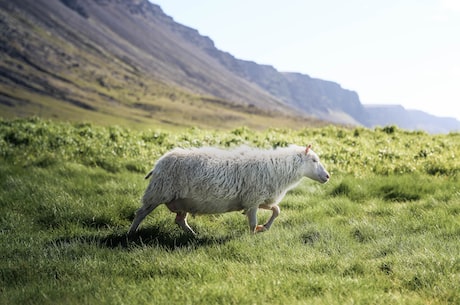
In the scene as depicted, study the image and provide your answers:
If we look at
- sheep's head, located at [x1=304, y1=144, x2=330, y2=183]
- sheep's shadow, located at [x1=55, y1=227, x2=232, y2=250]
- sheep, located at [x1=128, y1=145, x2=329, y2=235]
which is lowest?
sheep's shadow, located at [x1=55, y1=227, x2=232, y2=250]

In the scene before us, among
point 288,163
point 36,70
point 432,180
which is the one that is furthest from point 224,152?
point 36,70

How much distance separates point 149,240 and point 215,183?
1.59 metres

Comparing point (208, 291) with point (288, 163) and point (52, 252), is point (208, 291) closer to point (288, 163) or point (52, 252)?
point (52, 252)

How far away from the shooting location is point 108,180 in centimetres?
1234

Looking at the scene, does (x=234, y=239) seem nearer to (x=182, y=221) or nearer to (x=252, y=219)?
(x=252, y=219)

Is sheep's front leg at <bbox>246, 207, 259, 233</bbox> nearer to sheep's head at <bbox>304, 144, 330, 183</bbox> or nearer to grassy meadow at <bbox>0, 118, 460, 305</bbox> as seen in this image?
grassy meadow at <bbox>0, 118, 460, 305</bbox>

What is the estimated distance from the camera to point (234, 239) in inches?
303

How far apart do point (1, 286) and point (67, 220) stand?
10.2 ft

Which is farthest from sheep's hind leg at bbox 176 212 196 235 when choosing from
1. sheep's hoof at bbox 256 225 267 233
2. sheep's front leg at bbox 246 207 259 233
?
sheep's hoof at bbox 256 225 267 233

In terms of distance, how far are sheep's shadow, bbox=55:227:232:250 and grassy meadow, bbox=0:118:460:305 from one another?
1.5 inches

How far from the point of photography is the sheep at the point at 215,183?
27.3ft

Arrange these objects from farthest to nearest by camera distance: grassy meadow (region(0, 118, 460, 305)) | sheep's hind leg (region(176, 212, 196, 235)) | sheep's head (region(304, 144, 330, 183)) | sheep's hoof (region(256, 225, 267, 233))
Answer: sheep's head (region(304, 144, 330, 183)) < sheep's hind leg (region(176, 212, 196, 235)) < sheep's hoof (region(256, 225, 267, 233)) < grassy meadow (region(0, 118, 460, 305))

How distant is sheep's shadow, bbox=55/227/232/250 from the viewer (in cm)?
754

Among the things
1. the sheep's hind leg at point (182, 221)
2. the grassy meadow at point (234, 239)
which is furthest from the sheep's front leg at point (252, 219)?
the sheep's hind leg at point (182, 221)
